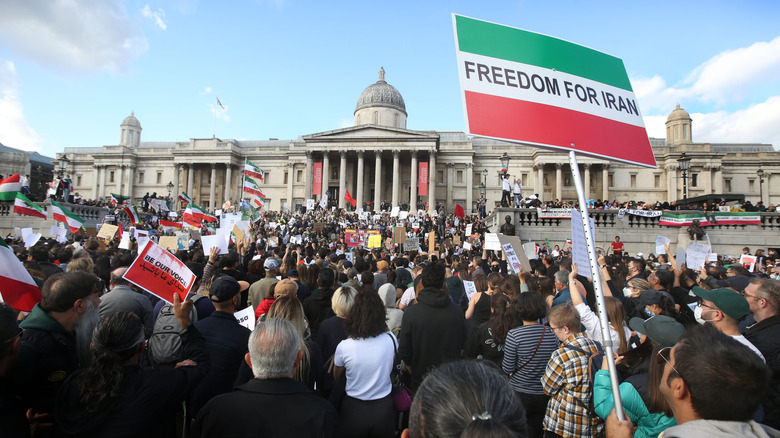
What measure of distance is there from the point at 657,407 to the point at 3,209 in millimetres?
37672

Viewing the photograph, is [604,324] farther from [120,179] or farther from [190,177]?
[120,179]

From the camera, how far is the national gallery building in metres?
48.0

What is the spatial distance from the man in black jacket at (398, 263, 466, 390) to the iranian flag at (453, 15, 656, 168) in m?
2.04

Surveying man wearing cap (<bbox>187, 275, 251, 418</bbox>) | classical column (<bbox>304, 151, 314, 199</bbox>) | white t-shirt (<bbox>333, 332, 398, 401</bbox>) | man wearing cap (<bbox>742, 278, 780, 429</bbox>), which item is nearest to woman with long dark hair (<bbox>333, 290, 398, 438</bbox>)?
white t-shirt (<bbox>333, 332, 398, 401</bbox>)

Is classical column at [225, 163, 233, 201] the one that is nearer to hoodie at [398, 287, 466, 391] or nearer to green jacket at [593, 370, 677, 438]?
hoodie at [398, 287, 466, 391]

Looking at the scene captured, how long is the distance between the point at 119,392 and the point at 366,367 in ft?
5.73

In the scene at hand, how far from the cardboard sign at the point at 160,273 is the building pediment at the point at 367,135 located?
44.3 meters

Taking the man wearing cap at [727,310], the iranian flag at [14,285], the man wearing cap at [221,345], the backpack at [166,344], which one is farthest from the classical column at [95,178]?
the man wearing cap at [727,310]

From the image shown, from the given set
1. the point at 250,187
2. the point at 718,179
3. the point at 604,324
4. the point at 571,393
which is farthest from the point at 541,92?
the point at 718,179

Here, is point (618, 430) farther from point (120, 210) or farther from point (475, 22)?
point (120, 210)

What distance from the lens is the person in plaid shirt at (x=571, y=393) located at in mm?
3127

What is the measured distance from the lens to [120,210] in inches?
1281

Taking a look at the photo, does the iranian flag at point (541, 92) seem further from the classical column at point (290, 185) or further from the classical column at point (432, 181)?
the classical column at point (290, 185)

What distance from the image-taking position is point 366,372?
353 cm
